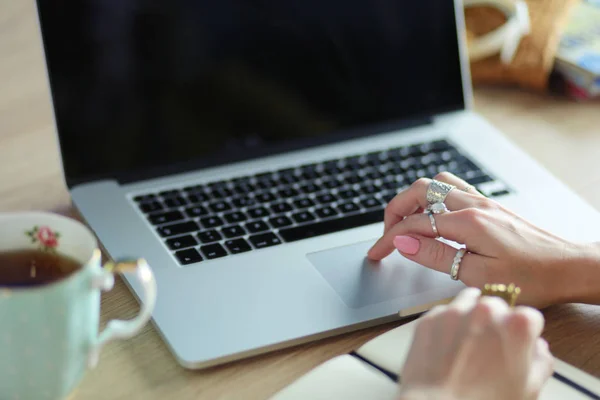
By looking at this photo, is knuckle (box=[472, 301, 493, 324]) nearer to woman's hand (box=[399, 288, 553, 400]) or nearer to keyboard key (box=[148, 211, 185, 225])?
woman's hand (box=[399, 288, 553, 400])

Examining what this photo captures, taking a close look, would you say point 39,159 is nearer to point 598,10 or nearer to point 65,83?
point 65,83

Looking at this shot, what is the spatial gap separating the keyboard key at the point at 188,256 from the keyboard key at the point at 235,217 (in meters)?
0.07

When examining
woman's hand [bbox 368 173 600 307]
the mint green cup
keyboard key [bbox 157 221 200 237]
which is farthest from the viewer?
keyboard key [bbox 157 221 200 237]

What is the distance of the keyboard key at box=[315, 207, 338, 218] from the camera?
0.94 metres

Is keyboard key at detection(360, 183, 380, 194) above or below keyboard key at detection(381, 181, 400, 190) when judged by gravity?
above

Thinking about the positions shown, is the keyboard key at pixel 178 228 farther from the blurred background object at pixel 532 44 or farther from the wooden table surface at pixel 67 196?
the blurred background object at pixel 532 44

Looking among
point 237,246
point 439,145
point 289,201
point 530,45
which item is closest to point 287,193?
→ point 289,201

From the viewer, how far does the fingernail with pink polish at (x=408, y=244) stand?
824mm

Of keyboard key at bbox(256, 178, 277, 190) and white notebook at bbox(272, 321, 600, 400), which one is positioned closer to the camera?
white notebook at bbox(272, 321, 600, 400)

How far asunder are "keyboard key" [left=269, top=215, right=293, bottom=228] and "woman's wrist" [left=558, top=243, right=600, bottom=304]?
293 millimetres

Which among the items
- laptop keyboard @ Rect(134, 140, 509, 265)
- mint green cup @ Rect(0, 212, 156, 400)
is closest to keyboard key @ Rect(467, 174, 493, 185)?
laptop keyboard @ Rect(134, 140, 509, 265)

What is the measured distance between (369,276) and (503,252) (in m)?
0.14

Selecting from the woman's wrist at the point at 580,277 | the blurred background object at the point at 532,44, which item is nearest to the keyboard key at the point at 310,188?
the woman's wrist at the point at 580,277

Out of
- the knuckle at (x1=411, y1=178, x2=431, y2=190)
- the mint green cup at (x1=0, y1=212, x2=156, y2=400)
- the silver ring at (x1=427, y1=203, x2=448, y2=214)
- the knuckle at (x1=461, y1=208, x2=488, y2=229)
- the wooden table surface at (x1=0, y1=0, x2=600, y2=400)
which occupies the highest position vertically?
the mint green cup at (x1=0, y1=212, x2=156, y2=400)
